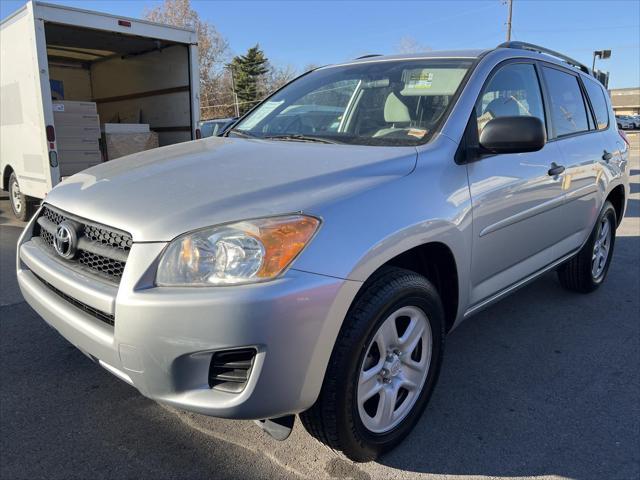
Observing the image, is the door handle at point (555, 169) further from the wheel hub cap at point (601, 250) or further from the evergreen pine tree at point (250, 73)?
the evergreen pine tree at point (250, 73)

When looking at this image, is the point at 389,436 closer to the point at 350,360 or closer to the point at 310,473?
the point at 310,473

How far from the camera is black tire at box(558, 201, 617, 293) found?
416 centimetres

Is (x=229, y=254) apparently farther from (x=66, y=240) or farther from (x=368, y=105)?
(x=368, y=105)

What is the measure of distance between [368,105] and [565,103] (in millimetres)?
1694

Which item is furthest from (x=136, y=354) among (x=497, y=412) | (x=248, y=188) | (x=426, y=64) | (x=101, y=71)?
(x=101, y=71)

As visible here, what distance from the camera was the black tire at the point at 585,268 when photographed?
4.16 m

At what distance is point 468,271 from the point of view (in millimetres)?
2590

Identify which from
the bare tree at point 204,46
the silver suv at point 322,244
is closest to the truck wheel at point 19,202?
the silver suv at point 322,244

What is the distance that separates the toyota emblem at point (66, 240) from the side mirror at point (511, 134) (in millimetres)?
1912

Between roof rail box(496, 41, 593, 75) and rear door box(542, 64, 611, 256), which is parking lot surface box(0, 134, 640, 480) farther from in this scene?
roof rail box(496, 41, 593, 75)

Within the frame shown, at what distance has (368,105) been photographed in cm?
300

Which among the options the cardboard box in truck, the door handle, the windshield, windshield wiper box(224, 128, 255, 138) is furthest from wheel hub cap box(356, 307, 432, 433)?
the cardboard box in truck

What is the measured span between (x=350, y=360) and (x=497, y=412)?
115cm

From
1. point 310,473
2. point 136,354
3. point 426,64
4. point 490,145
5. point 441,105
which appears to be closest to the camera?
point 136,354
